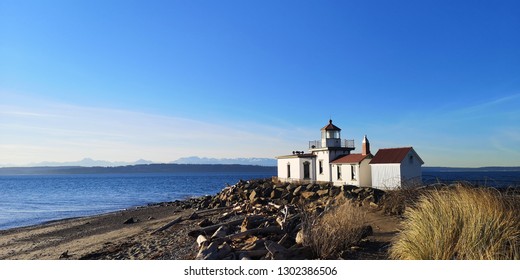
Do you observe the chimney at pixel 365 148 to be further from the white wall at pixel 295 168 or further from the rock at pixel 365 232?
the rock at pixel 365 232

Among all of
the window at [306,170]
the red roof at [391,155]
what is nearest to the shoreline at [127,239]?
the window at [306,170]

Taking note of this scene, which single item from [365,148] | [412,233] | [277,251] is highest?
[365,148]

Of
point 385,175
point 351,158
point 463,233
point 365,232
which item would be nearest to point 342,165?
point 351,158

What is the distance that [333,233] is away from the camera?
6.85 metres

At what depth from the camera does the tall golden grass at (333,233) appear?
675cm

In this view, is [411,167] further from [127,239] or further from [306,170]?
[127,239]

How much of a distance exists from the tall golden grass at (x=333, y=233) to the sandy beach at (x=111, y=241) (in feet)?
1.08

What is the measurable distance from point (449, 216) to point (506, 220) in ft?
3.12

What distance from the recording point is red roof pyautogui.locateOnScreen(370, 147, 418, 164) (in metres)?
22.6

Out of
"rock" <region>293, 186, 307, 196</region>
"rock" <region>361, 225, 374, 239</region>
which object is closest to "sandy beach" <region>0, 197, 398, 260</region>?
"rock" <region>361, 225, 374, 239</region>

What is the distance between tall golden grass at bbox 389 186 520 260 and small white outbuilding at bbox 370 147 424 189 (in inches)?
622

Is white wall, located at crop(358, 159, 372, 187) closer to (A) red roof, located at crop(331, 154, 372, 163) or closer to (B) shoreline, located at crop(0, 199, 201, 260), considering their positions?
(A) red roof, located at crop(331, 154, 372, 163)

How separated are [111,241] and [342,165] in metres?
17.8
